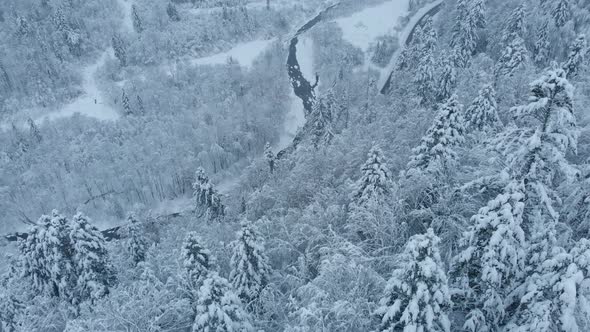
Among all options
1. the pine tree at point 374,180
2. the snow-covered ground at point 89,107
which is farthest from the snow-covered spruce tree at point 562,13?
the snow-covered ground at point 89,107

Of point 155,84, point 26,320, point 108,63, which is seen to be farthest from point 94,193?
point 26,320

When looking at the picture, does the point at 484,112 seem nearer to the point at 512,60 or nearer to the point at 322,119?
the point at 512,60

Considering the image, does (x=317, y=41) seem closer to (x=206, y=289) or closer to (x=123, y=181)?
(x=123, y=181)

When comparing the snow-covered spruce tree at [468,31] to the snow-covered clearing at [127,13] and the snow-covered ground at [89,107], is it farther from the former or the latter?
the snow-covered clearing at [127,13]

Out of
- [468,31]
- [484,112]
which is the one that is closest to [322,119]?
[484,112]

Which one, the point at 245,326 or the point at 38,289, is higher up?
the point at 245,326

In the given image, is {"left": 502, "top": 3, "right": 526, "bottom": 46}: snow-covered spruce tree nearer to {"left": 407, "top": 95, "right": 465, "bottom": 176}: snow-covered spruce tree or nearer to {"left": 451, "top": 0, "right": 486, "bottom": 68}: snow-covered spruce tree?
{"left": 451, "top": 0, "right": 486, "bottom": 68}: snow-covered spruce tree

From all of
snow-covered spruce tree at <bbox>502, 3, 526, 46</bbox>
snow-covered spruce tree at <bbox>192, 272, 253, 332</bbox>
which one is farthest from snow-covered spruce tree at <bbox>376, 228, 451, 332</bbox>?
snow-covered spruce tree at <bbox>502, 3, 526, 46</bbox>
